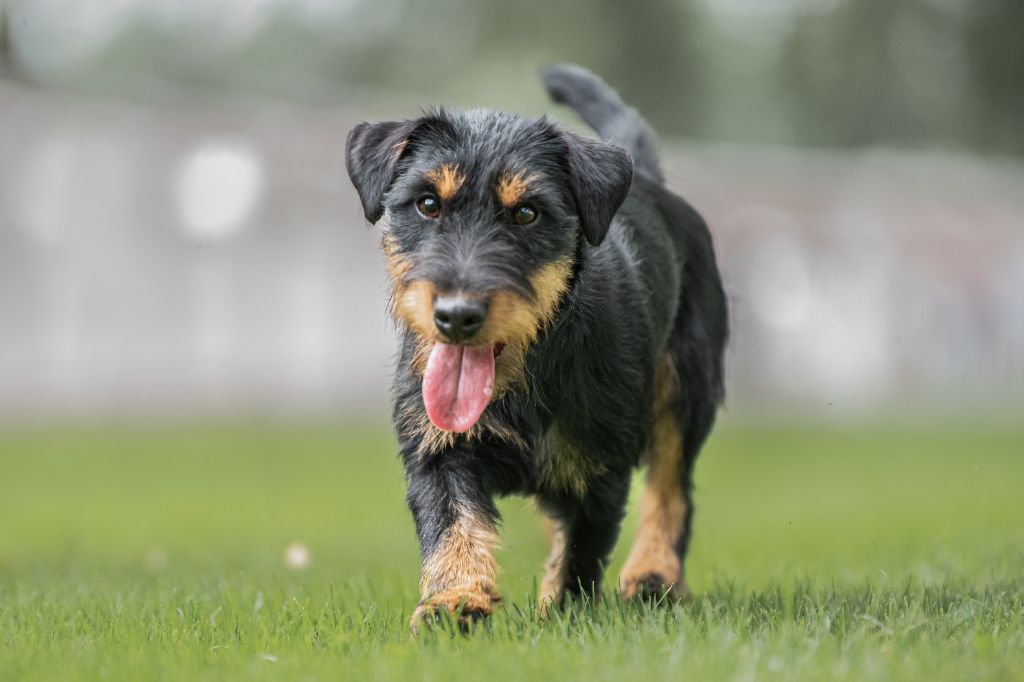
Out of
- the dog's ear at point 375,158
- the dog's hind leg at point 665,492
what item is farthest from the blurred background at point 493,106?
the dog's ear at point 375,158

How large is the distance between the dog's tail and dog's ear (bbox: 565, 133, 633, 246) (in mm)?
1661

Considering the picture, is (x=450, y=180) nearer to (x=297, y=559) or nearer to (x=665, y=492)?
(x=665, y=492)

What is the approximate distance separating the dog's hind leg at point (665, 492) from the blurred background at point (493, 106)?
645 cm

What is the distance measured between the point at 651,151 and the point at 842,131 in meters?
27.1

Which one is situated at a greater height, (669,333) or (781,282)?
(781,282)

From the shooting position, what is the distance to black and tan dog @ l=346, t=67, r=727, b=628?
13.6 ft

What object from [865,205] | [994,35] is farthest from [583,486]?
[994,35]

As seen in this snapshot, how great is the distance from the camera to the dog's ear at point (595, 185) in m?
4.47

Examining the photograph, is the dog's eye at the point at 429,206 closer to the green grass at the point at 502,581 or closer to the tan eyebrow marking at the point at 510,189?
the tan eyebrow marking at the point at 510,189

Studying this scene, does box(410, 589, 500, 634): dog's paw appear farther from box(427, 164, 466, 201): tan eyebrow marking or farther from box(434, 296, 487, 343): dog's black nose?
box(427, 164, 466, 201): tan eyebrow marking

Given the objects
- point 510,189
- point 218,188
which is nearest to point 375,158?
point 510,189

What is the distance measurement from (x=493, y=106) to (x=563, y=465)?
1874 cm

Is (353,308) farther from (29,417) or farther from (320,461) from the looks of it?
(320,461)

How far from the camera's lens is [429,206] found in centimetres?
442
